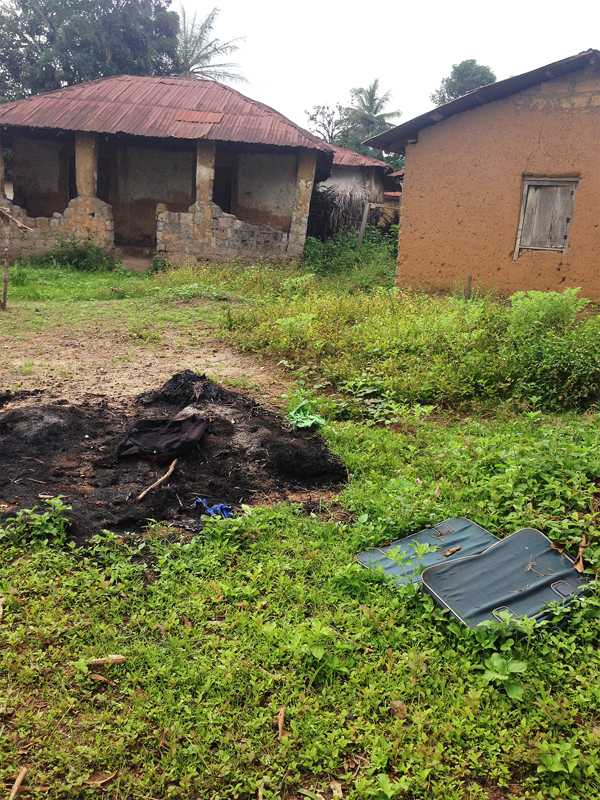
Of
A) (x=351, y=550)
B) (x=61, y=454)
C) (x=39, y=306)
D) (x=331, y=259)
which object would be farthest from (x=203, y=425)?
(x=331, y=259)

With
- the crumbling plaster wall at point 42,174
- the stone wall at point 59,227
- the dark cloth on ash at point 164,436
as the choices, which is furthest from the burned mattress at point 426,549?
the crumbling plaster wall at point 42,174

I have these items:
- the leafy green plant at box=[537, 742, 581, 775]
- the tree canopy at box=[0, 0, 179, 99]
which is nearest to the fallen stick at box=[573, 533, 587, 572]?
the leafy green plant at box=[537, 742, 581, 775]

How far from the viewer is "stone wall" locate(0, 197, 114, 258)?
14.2m

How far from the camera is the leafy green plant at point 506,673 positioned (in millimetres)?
2549

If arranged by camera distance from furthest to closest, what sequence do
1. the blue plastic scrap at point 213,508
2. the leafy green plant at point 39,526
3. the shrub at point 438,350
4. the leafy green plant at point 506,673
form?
the shrub at point 438,350 < the blue plastic scrap at point 213,508 < the leafy green plant at point 39,526 < the leafy green plant at point 506,673

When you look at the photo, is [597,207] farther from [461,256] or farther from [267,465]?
[267,465]

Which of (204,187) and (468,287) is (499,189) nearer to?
(468,287)

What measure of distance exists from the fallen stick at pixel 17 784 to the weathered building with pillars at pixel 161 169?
1319 cm

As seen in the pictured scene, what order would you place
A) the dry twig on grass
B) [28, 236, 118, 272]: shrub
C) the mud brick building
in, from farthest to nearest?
[28, 236, 118, 272]: shrub < the mud brick building < the dry twig on grass

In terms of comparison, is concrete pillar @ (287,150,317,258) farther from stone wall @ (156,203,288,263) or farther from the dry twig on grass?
the dry twig on grass

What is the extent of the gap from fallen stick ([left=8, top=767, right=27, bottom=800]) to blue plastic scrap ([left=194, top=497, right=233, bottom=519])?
1.75m

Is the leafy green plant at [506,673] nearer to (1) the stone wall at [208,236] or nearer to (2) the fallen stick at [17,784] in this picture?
(2) the fallen stick at [17,784]

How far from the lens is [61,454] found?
14.6ft

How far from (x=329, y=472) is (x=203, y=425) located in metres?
1.01
